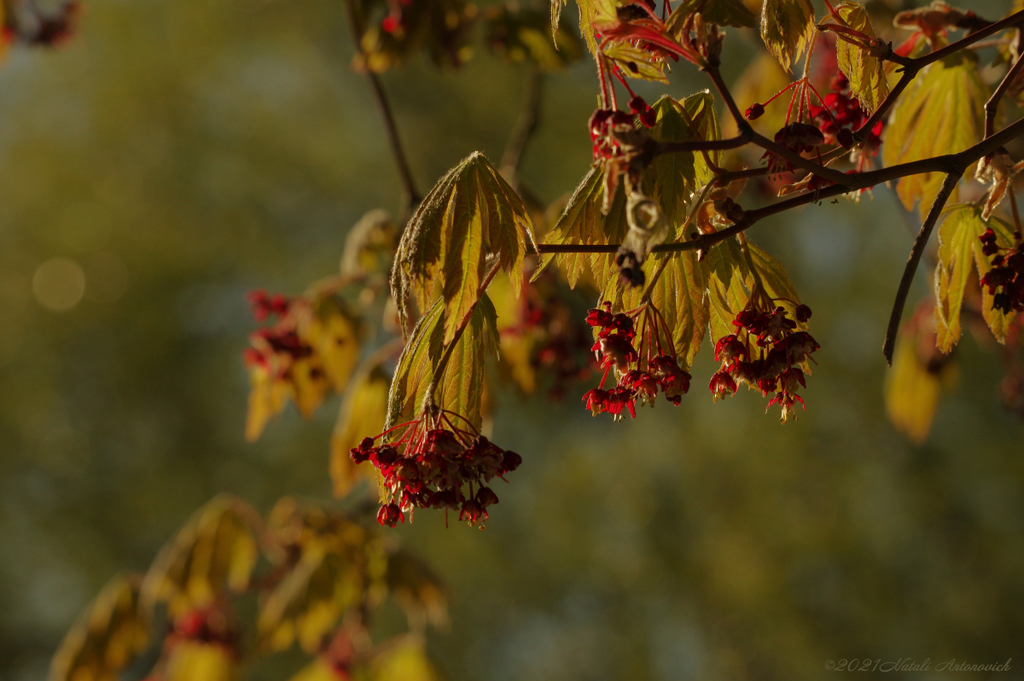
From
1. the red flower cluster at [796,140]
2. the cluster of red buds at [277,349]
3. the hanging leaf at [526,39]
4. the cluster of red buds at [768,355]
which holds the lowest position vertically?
the cluster of red buds at [768,355]

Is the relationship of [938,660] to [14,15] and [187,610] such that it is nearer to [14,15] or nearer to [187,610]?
[187,610]

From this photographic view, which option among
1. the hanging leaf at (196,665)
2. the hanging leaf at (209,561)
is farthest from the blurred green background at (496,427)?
the hanging leaf at (209,561)

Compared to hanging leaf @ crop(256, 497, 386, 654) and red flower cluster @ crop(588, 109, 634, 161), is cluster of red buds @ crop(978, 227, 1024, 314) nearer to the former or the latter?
red flower cluster @ crop(588, 109, 634, 161)

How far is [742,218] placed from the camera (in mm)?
942

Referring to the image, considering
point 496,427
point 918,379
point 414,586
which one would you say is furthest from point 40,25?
point 496,427

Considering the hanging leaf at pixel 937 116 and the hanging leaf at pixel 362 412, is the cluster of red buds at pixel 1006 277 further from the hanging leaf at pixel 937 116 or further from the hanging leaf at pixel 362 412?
the hanging leaf at pixel 362 412

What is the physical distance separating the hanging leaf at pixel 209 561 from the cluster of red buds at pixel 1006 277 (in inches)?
95.7

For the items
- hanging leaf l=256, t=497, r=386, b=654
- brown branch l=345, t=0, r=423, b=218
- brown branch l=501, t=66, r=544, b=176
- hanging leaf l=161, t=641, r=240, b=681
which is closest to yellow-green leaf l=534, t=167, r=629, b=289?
brown branch l=345, t=0, r=423, b=218

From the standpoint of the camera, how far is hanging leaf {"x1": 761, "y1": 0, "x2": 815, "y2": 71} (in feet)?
3.49

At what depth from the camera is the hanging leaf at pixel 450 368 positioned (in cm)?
109

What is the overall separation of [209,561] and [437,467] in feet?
7.04

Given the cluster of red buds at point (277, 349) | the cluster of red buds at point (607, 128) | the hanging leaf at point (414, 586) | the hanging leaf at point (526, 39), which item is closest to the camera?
the cluster of red buds at point (607, 128)

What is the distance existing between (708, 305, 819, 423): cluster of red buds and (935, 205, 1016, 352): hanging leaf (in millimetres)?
272

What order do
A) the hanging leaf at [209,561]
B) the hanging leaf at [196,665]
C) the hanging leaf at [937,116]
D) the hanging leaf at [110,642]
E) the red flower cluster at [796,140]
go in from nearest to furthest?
the red flower cluster at [796,140]
the hanging leaf at [937,116]
the hanging leaf at [209,561]
the hanging leaf at [110,642]
the hanging leaf at [196,665]
